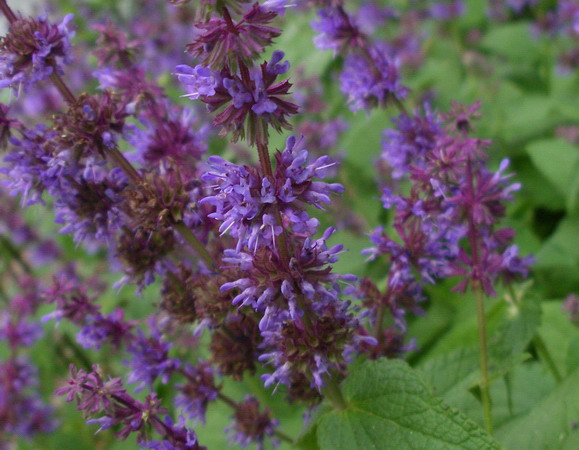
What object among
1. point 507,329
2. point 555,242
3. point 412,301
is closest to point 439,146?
point 412,301

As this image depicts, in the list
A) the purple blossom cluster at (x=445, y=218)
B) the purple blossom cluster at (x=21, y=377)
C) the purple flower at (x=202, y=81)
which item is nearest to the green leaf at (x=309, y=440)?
the purple blossom cluster at (x=445, y=218)

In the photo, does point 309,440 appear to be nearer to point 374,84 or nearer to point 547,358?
point 547,358

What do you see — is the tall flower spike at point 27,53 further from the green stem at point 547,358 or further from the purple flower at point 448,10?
the purple flower at point 448,10

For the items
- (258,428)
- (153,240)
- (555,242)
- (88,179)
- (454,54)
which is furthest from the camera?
(454,54)

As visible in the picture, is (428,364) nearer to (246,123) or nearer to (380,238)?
(380,238)

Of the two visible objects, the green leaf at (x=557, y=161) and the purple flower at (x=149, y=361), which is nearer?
the purple flower at (x=149, y=361)

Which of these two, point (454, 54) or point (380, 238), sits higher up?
point (380, 238)
